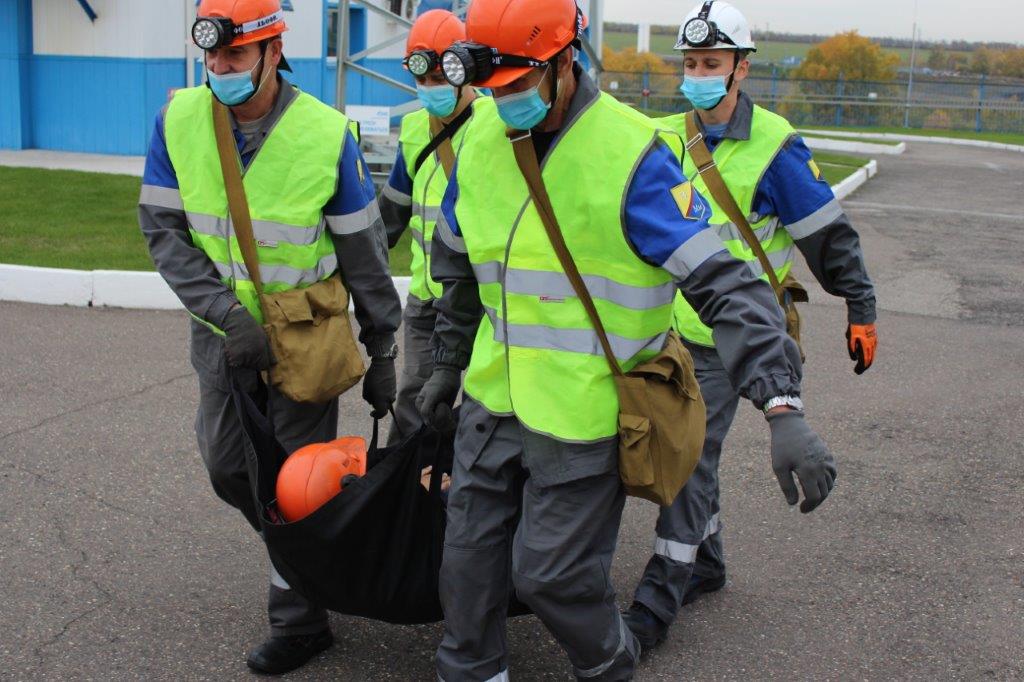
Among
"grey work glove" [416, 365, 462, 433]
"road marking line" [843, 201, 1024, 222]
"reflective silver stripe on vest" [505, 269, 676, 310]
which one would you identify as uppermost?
"reflective silver stripe on vest" [505, 269, 676, 310]

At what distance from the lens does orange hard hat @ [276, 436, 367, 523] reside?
3.73 metres

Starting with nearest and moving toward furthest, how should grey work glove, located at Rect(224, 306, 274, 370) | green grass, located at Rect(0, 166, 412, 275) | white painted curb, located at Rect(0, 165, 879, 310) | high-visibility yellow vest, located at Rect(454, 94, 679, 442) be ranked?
high-visibility yellow vest, located at Rect(454, 94, 679, 442), grey work glove, located at Rect(224, 306, 274, 370), white painted curb, located at Rect(0, 165, 879, 310), green grass, located at Rect(0, 166, 412, 275)

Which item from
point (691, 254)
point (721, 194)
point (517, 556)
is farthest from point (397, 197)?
point (691, 254)

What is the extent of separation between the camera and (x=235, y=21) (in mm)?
3773

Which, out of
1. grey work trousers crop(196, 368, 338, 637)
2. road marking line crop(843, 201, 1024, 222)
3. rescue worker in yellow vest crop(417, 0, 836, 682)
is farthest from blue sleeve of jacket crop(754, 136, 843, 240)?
road marking line crop(843, 201, 1024, 222)

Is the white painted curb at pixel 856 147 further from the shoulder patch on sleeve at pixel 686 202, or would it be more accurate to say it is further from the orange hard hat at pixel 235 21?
the shoulder patch on sleeve at pixel 686 202

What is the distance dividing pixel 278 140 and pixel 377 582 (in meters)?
1.36

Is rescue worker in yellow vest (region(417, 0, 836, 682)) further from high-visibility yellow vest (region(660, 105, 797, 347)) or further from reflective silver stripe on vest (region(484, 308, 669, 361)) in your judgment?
high-visibility yellow vest (region(660, 105, 797, 347))

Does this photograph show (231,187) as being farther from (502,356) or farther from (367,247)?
(502,356)

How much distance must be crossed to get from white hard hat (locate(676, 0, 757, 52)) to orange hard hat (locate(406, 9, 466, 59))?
950 mm

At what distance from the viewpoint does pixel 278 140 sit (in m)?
3.88

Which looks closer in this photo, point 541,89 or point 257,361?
point 541,89

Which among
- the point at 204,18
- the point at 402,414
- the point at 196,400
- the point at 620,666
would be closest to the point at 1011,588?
the point at 620,666

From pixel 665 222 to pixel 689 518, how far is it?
5.31 feet
